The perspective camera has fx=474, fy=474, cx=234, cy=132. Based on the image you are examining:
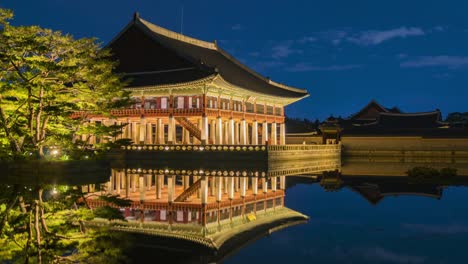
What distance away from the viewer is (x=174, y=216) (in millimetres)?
13422

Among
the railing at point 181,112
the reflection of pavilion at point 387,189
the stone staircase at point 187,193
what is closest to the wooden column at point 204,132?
the railing at point 181,112

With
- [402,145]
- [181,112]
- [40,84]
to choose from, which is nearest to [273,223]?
[40,84]

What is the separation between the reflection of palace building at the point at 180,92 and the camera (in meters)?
36.1

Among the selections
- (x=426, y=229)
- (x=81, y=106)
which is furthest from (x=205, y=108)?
(x=426, y=229)

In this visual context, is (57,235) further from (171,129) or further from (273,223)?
(171,129)

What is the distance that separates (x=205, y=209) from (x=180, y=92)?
75.5 feet

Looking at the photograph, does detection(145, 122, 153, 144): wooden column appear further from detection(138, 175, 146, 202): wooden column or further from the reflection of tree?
detection(138, 175, 146, 202): wooden column

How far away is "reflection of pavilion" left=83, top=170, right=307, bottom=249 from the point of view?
11.2 meters

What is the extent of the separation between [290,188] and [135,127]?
22747 millimetres

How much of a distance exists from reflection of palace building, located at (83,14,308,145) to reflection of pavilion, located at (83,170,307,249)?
12971 mm

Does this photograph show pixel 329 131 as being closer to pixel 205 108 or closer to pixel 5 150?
pixel 205 108

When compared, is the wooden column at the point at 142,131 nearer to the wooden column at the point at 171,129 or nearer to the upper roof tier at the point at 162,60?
the wooden column at the point at 171,129

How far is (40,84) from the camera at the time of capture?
21828 millimetres

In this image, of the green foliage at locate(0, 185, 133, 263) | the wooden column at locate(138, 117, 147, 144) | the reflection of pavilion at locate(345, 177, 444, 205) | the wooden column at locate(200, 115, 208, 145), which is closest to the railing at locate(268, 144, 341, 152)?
the wooden column at locate(200, 115, 208, 145)
